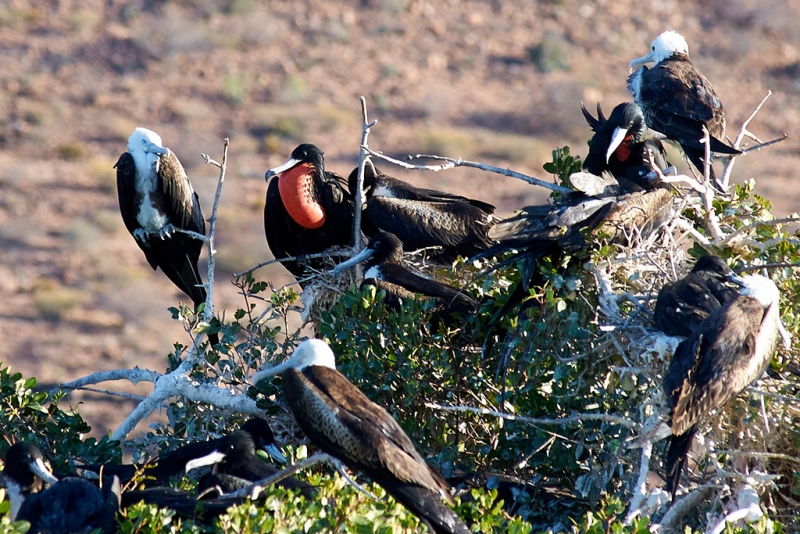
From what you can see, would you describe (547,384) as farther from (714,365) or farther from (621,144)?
(621,144)

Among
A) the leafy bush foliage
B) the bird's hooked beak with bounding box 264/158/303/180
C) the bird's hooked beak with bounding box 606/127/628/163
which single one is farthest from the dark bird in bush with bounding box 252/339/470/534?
the bird's hooked beak with bounding box 264/158/303/180

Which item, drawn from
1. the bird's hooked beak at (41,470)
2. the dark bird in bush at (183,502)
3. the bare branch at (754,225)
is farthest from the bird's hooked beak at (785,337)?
the bird's hooked beak at (41,470)

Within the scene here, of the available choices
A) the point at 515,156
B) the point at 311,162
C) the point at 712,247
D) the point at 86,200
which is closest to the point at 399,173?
the point at 515,156

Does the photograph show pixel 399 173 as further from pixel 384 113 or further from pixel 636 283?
pixel 636 283

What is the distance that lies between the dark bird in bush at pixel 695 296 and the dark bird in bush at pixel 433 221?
1893 millimetres

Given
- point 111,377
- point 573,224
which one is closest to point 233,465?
point 111,377

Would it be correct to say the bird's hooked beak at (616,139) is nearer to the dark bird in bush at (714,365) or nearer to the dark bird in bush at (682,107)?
the dark bird in bush at (682,107)

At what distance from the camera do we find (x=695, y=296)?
3.85 meters

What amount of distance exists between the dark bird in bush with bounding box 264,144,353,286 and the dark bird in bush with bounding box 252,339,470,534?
2.41m

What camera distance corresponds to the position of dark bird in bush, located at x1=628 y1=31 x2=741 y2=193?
5.48m

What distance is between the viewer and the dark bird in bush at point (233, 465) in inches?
150

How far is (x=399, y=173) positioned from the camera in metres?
21.6

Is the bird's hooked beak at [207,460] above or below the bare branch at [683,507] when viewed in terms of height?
below

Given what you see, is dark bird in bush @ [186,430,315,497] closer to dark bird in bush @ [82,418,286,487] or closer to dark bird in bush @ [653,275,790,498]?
dark bird in bush @ [82,418,286,487]
